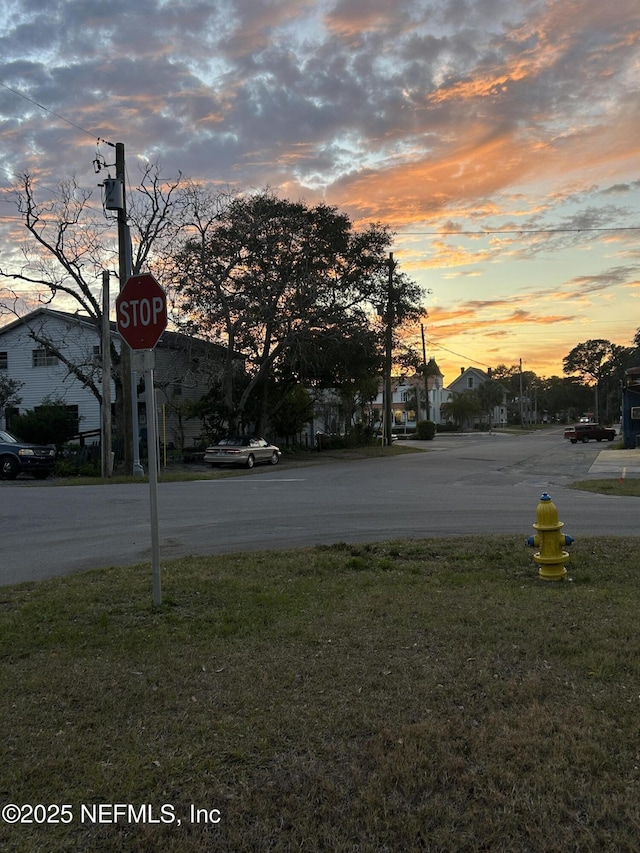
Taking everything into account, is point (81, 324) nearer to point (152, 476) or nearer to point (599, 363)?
point (152, 476)

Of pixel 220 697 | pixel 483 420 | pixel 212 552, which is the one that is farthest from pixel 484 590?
pixel 483 420

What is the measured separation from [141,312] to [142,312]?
11 millimetres

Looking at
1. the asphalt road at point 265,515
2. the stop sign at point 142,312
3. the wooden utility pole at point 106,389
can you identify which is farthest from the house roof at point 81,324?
the stop sign at point 142,312

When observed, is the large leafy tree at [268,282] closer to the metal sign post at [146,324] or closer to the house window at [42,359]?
the house window at [42,359]

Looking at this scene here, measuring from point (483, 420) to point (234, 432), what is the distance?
85622 mm

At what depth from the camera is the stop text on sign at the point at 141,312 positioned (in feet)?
19.1

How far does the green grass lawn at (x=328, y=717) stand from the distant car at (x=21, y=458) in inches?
728

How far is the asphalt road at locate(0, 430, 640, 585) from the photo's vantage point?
979 cm

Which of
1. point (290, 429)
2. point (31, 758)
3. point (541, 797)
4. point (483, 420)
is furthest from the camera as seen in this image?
point (483, 420)

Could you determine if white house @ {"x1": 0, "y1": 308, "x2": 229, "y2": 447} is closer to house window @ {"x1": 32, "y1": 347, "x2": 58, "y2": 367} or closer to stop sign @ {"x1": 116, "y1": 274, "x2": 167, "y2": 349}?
house window @ {"x1": 32, "y1": 347, "x2": 58, "y2": 367}

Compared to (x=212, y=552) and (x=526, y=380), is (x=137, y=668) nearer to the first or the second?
(x=212, y=552)

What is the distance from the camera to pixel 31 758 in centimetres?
335

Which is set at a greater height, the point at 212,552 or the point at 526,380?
the point at 526,380

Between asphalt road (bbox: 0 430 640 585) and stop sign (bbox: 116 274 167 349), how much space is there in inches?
145
